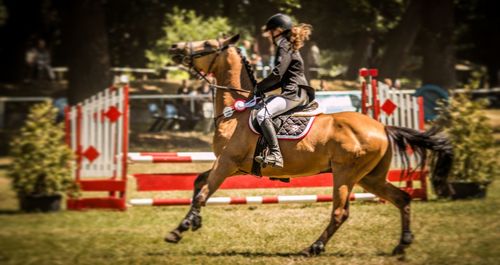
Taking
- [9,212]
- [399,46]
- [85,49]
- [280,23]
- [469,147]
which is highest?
[399,46]

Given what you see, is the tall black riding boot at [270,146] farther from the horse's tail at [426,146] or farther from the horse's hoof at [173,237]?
the horse's tail at [426,146]

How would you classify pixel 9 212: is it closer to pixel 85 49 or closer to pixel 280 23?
pixel 280 23

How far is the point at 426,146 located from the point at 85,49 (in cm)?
1420

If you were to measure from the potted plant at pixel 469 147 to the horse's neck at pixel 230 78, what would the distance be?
4.23 meters

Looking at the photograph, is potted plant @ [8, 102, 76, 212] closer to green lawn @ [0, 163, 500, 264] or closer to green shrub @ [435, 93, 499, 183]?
green lawn @ [0, 163, 500, 264]

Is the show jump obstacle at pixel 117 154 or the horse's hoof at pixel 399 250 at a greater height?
the show jump obstacle at pixel 117 154

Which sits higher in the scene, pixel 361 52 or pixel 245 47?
pixel 361 52

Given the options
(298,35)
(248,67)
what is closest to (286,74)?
(298,35)

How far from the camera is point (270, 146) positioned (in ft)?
26.9

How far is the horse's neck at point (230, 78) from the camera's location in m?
8.85

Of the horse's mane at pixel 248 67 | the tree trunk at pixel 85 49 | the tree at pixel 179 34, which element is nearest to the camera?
the horse's mane at pixel 248 67

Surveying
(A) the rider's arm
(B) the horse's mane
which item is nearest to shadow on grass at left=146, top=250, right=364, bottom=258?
(A) the rider's arm

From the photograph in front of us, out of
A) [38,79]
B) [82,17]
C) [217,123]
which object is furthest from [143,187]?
[38,79]

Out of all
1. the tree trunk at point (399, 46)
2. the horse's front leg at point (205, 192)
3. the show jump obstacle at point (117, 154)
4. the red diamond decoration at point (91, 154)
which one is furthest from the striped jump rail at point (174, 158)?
the tree trunk at point (399, 46)
